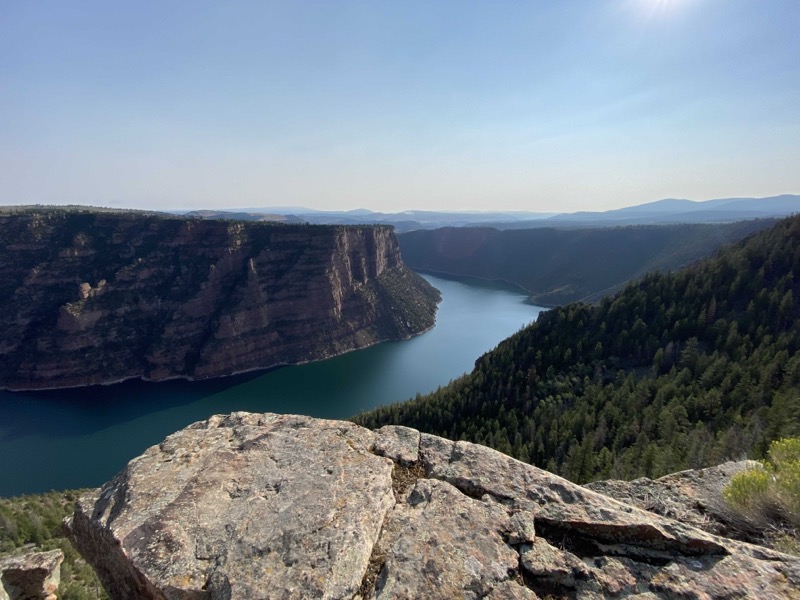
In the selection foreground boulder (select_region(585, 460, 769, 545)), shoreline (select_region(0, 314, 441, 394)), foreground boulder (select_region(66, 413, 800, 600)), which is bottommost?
shoreline (select_region(0, 314, 441, 394))

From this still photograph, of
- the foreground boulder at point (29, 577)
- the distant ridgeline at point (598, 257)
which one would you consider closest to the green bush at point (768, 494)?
the foreground boulder at point (29, 577)

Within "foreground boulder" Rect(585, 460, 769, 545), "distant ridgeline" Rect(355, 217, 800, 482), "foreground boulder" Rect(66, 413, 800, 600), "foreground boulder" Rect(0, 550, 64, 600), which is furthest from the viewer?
"distant ridgeline" Rect(355, 217, 800, 482)

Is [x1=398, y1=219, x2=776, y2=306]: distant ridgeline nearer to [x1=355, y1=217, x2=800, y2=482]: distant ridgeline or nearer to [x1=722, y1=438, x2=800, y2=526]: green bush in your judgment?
[x1=355, y1=217, x2=800, y2=482]: distant ridgeline

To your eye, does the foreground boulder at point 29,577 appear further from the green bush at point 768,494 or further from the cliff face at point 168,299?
the cliff face at point 168,299

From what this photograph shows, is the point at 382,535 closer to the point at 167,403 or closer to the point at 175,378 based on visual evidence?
the point at 167,403

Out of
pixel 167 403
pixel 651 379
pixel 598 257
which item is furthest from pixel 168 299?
pixel 598 257

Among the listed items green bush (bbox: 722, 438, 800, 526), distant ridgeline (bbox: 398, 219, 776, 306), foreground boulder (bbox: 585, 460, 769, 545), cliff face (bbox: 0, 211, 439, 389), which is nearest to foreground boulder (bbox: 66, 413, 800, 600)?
foreground boulder (bbox: 585, 460, 769, 545)
